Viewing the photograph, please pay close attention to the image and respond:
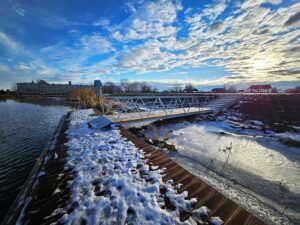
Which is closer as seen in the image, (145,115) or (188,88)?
(145,115)

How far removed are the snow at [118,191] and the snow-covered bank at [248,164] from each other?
2.02 meters

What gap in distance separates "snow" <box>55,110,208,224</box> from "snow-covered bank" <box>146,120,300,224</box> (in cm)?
202

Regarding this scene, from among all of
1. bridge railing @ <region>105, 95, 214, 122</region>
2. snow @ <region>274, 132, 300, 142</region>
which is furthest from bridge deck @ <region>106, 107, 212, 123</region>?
snow @ <region>274, 132, 300, 142</region>

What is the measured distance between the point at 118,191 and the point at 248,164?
5.36 m

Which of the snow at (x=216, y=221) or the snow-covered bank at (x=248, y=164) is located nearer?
the snow at (x=216, y=221)

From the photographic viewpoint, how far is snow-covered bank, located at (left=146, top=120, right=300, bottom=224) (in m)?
3.67

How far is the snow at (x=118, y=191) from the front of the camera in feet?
6.97

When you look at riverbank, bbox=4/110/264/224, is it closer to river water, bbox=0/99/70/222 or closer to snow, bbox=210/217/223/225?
snow, bbox=210/217/223/225

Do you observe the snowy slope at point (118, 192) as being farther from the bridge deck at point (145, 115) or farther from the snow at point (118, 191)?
the bridge deck at point (145, 115)

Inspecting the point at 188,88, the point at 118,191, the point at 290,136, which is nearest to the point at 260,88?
the point at 188,88

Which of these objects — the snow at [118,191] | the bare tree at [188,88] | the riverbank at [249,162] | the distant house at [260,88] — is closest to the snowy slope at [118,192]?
the snow at [118,191]

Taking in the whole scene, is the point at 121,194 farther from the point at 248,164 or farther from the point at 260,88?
the point at 260,88

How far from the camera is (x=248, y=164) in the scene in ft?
17.9

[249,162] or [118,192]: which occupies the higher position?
[118,192]
